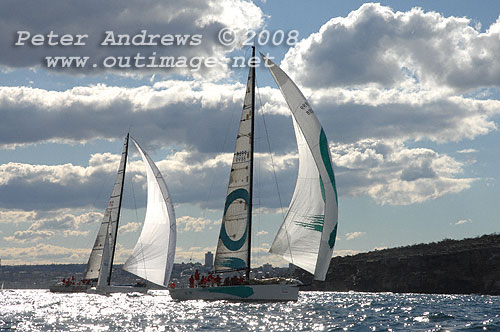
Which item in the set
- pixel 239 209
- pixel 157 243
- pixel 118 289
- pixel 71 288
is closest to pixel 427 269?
pixel 71 288

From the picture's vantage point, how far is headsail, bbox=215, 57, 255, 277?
152 feet

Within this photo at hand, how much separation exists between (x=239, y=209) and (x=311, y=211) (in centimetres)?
667

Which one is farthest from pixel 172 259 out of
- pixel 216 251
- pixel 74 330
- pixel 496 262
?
pixel 496 262

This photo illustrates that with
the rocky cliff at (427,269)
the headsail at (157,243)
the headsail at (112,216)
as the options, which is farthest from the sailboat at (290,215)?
the rocky cliff at (427,269)

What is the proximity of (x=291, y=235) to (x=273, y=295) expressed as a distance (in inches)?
166

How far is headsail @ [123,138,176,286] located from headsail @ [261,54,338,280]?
22820mm

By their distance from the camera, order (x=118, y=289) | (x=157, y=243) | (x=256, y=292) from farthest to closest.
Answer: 1. (x=118, y=289)
2. (x=157, y=243)
3. (x=256, y=292)

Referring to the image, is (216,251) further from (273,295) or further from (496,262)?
(496,262)

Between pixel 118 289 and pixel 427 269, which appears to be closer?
pixel 118 289

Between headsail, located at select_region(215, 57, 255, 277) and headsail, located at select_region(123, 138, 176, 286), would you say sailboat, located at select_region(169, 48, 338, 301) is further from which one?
headsail, located at select_region(123, 138, 176, 286)

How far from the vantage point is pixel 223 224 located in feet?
155

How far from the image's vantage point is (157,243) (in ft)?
208

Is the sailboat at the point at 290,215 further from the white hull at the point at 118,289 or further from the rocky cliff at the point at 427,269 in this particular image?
the rocky cliff at the point at 427,269

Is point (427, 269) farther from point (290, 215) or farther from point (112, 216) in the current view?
point (290, 215)
